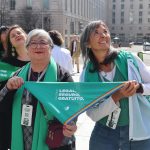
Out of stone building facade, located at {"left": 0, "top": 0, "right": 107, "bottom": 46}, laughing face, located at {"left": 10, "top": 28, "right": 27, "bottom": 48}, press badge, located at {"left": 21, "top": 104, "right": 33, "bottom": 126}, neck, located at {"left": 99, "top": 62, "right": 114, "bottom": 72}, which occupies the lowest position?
press badge, located at {"left": 21, "top": 104, "right": 33, "bottom": 126}

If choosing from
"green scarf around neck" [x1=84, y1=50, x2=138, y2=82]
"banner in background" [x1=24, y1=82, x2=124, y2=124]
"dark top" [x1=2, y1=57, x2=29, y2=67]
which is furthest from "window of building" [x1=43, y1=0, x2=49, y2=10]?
"banner in background" [x1=24, y1=82, x2=124, y2=124]

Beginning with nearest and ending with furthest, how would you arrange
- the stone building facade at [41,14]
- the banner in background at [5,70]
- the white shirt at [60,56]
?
1. the banner in background at [5,70]
2. the white shirt at [60,56]
3. the stone building facade at [41,14]

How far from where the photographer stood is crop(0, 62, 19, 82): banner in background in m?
3.78

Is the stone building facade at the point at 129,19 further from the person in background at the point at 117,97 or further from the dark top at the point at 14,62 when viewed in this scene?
the person in background at the point at 117,97

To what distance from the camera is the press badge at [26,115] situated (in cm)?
306

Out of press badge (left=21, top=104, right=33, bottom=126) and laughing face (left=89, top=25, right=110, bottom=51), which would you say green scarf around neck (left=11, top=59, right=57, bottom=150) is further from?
laughing face (left=89, top=25, right=110, bottom=51)

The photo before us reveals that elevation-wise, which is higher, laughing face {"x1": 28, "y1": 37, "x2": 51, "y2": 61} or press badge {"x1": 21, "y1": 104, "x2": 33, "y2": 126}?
laughing face {"x1": 28, "y1": 37, "x2": 51, "y2": 61}

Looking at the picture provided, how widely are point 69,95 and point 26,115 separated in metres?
0.38

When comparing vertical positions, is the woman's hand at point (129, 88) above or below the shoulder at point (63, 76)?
below

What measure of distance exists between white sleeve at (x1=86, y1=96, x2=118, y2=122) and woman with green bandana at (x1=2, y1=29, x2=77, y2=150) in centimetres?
25

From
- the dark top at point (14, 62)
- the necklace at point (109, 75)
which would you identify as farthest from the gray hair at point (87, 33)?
the dark top at point (14, 62)

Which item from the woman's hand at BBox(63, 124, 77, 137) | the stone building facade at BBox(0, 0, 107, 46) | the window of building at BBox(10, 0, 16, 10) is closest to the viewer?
the woman's hand at BBox(63, 124, 77, 137)

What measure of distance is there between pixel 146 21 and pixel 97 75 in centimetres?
12776

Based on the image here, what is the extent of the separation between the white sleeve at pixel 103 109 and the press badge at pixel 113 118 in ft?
0.13
